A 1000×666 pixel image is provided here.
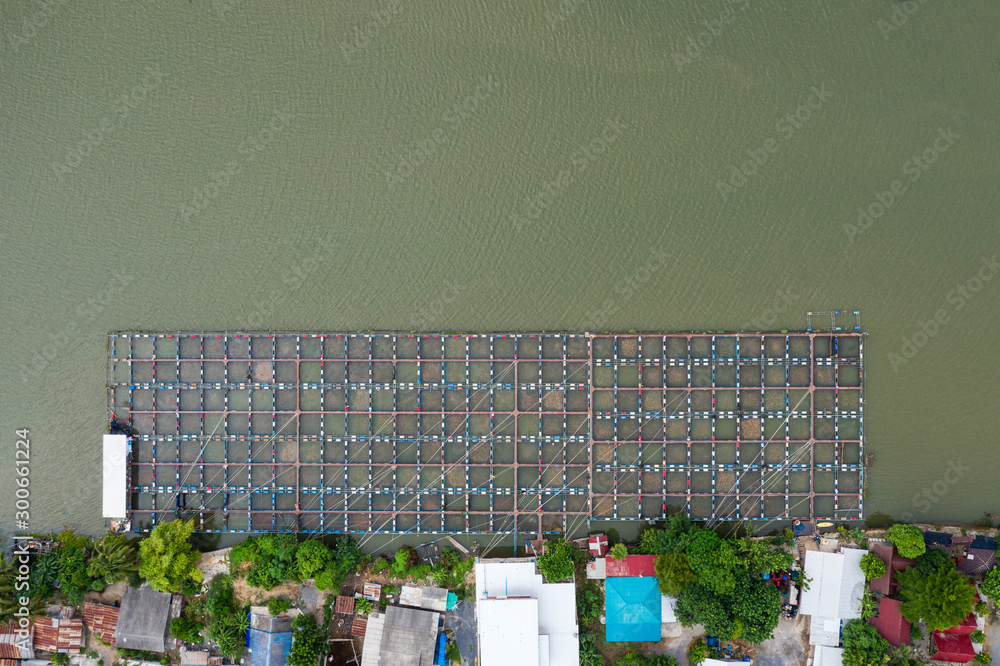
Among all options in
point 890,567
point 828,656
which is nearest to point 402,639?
point 828,656

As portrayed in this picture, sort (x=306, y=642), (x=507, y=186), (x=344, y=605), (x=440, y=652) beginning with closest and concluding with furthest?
(x=306, y=642)
(x=440, y=652)
(x=344, y=605)
(x=507, y=186)

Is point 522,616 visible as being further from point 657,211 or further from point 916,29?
point 916,29

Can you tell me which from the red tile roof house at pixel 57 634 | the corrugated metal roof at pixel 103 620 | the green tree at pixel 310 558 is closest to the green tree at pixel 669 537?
the green tree at pixel 310 558

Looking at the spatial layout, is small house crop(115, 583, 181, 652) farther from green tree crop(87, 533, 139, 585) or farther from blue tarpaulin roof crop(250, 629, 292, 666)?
blue tarpaulin roof crop(250, 629, 292, 666)

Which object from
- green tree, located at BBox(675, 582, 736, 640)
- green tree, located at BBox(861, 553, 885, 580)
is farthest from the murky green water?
Result: green tree, located at BBox(675, 582, 736, 640)

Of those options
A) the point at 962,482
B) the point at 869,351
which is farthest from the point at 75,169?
the point at 962,482

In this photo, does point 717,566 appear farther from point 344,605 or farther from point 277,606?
point 277,606

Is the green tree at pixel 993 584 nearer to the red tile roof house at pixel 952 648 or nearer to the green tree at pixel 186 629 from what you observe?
the red tile roof house at pixel 952 648
